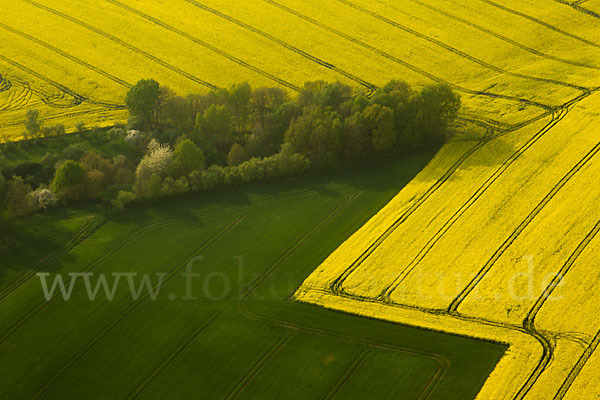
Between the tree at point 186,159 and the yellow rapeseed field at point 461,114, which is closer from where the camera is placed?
the yellow rapeseed field at point 461,114

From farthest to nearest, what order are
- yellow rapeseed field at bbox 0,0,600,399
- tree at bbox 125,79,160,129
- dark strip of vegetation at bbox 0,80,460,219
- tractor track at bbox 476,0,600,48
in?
tractor track at bbox 476,0,600,48 < tree at bbox 125,79,160,129 < dark strip of vegetation at bbox 0,80,460,219 < yellow rapeseed field at bbox 0,0,600,399

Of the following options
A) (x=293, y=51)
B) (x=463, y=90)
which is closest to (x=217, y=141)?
(x=293, y=51)

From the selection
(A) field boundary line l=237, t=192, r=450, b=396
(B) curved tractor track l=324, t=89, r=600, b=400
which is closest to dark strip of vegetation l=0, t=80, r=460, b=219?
(B) curved tractor track l=324, t=89, r=600, b=400

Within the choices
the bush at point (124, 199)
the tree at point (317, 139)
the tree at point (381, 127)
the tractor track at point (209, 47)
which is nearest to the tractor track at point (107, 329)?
the bush at point (124, 199)

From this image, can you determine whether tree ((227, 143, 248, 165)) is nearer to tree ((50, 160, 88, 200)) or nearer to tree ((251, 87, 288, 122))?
tree ((251, 87, 288, 122))

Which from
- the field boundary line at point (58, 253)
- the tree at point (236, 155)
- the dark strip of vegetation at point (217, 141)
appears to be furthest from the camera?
the tree at point (236, 155)

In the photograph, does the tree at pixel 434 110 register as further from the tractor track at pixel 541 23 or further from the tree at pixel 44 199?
the tree at pixel 44 199
